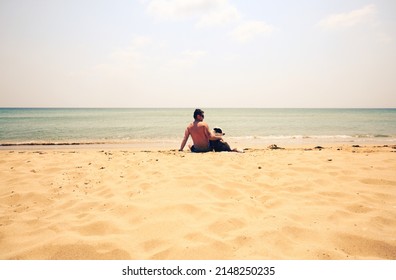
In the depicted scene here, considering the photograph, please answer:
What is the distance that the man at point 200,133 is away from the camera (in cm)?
725

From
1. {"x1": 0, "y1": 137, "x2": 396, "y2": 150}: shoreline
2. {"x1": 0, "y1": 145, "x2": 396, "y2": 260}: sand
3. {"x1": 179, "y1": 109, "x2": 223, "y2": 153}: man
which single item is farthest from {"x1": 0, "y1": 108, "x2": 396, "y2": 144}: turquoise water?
{"x1": 0, "y1": 145, "x2": 396, "y2": 260}: sand

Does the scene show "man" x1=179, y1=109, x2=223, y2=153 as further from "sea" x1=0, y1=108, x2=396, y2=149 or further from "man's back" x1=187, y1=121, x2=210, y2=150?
"sea" x1=0, y1=108, x2=396, y2=149

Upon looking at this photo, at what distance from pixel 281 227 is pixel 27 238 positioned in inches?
108

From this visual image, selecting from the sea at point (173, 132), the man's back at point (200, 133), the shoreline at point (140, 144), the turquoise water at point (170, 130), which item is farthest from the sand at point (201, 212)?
the turquoise water at point (170, 130)

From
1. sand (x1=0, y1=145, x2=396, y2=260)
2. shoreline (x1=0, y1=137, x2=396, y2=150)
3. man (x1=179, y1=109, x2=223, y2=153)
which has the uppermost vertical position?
man (x1=179, y1=109, x2=223, y2=153)

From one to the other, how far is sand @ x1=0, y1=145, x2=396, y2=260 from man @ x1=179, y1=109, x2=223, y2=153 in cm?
228

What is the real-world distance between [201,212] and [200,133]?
452cm

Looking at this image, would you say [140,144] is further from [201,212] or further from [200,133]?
[201,212]

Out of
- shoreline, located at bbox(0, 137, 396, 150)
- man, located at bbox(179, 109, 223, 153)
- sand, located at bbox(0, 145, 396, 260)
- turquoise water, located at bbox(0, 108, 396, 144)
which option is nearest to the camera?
sand, located at bbox(0, 145, 396, 260)

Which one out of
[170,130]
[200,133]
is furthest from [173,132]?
[200,133]

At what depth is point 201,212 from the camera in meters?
2.98

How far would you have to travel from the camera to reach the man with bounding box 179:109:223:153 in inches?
285
